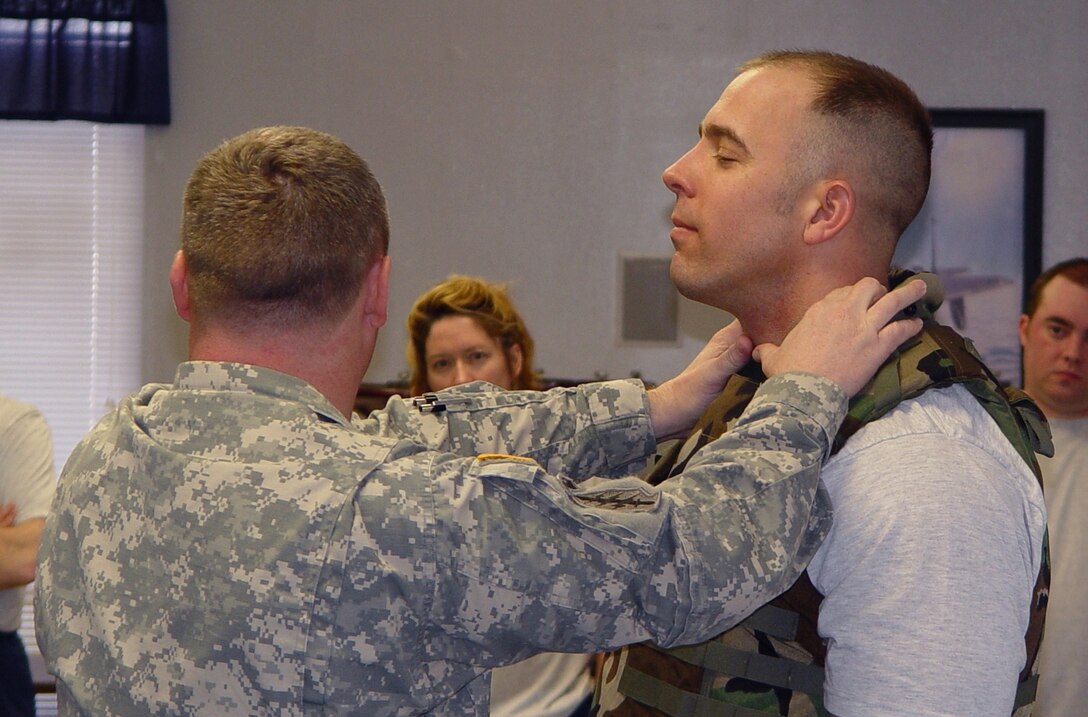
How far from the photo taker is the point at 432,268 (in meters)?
4.88

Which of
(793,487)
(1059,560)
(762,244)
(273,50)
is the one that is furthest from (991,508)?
(273,50)

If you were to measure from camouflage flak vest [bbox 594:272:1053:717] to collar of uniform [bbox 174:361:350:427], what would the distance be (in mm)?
546

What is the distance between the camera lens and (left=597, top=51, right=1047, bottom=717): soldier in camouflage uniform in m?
1.22

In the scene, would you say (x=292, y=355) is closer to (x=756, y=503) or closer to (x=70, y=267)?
(x=756, y=503)

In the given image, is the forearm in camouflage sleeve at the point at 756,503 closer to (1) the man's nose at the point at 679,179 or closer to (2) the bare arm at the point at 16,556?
(1) the man's nose at the point at 679,179

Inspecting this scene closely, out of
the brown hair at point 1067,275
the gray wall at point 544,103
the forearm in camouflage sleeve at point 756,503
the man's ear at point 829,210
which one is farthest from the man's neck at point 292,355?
the gray wall at point 544,103

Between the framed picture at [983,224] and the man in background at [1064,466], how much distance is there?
4.35 ft

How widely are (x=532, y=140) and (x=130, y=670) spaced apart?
12.9ft

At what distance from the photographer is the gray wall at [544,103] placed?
15.9 ft

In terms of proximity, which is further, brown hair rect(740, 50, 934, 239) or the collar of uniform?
brown hair rect(740, 50, 934, 239)

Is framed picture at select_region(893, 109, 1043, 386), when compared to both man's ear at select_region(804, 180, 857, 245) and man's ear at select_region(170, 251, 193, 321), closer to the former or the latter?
man's ear at select_region(804, 180, 857, 245)

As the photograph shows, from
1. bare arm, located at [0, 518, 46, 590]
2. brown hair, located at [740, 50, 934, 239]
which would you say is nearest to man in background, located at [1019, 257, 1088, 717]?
brown hair, located at [740, 50, 934, 239]

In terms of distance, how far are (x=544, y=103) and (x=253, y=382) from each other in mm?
3795

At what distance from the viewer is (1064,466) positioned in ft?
10.5
